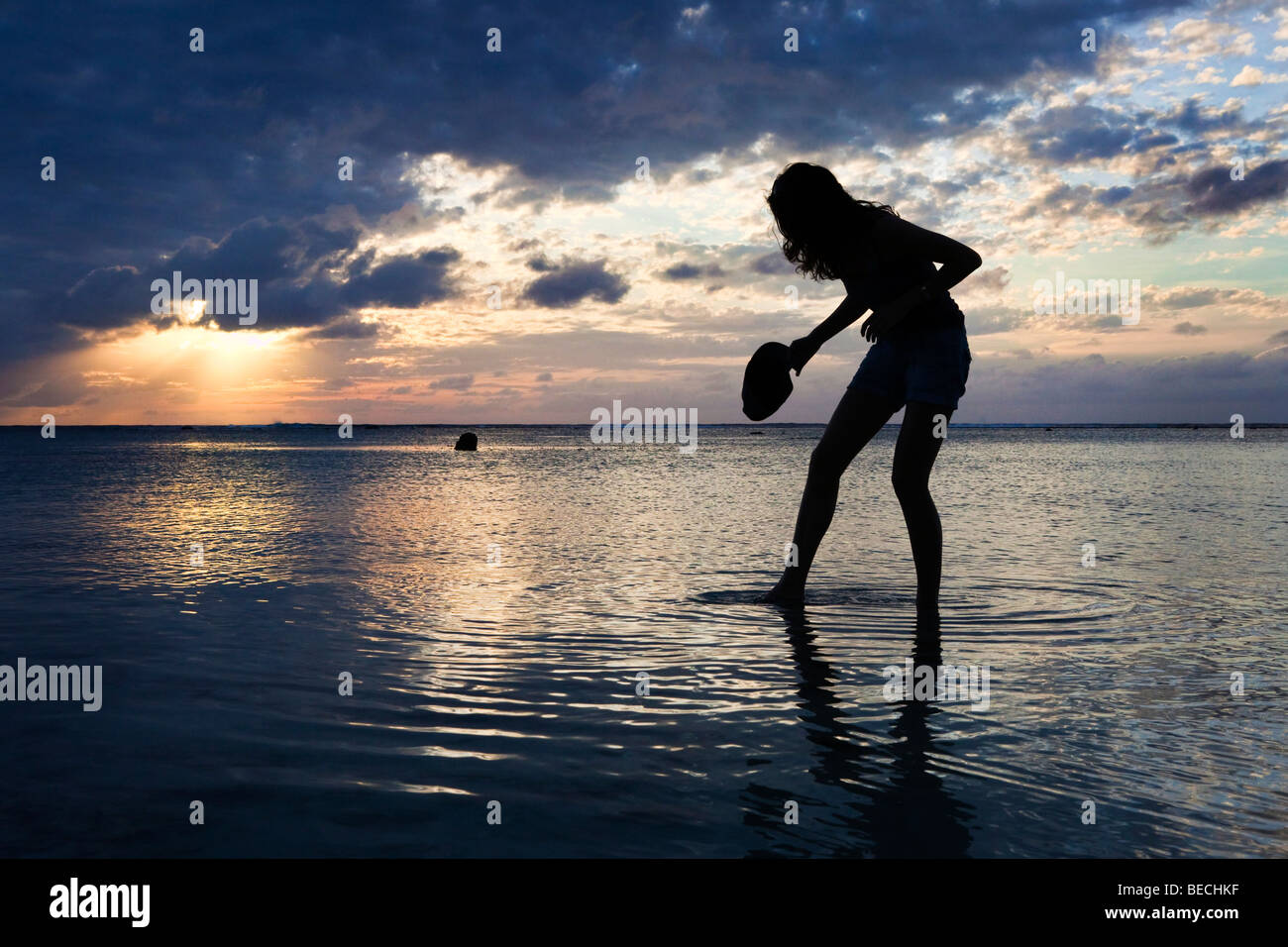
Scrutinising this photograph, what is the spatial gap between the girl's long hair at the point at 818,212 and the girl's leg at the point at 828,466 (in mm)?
812

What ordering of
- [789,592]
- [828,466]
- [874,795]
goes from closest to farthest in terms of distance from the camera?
[874,795] → [828,466] → [789,592]

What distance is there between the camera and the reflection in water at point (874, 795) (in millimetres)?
2246

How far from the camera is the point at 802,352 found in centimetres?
512

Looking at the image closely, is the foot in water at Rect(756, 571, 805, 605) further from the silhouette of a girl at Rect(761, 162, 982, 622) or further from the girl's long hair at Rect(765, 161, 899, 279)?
the girl's long hair at Rect(765, 161, 899, 279)

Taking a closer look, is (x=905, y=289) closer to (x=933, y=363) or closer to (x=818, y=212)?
(x=933, y=363)

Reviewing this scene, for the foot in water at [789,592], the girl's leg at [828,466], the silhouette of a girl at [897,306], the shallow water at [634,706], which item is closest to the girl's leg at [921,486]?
the silhouette of a girl at [897,306]

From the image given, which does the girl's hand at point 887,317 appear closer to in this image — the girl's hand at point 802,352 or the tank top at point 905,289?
the tank top at point 905,289

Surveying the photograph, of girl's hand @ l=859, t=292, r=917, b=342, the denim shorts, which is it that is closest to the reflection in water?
the denim shorts

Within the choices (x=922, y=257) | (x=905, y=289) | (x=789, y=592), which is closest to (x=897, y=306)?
(x=905, y=289)

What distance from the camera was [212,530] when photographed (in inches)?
416

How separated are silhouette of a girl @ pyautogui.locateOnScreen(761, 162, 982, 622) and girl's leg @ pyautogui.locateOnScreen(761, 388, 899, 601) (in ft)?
0.12

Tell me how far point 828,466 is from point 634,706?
2.39 m
